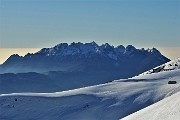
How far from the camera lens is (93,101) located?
132 meters

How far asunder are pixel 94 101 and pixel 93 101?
302 mm

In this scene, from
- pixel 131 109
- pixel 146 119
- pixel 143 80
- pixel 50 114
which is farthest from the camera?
pixel 143 80

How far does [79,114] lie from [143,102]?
1678 cm

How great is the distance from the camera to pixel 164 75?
15325 cm

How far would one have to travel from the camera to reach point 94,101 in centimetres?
13150

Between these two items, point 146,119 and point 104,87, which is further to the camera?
point 104,87

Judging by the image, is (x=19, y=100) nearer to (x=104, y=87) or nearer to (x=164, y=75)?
(x=104, y=87)

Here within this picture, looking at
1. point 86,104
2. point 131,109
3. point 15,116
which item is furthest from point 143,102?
point 15,116

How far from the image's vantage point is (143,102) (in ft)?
401

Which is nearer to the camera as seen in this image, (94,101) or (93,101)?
(94,101)

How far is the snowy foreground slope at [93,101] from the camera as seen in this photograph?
122 metres

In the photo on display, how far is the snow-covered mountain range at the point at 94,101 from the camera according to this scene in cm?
12162

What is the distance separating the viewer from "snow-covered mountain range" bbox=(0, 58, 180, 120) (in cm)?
12162

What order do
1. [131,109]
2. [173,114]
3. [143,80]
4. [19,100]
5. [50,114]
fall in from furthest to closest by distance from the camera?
[143,80] < [19,100] < [50,114] < [131,109] < [173,114]
